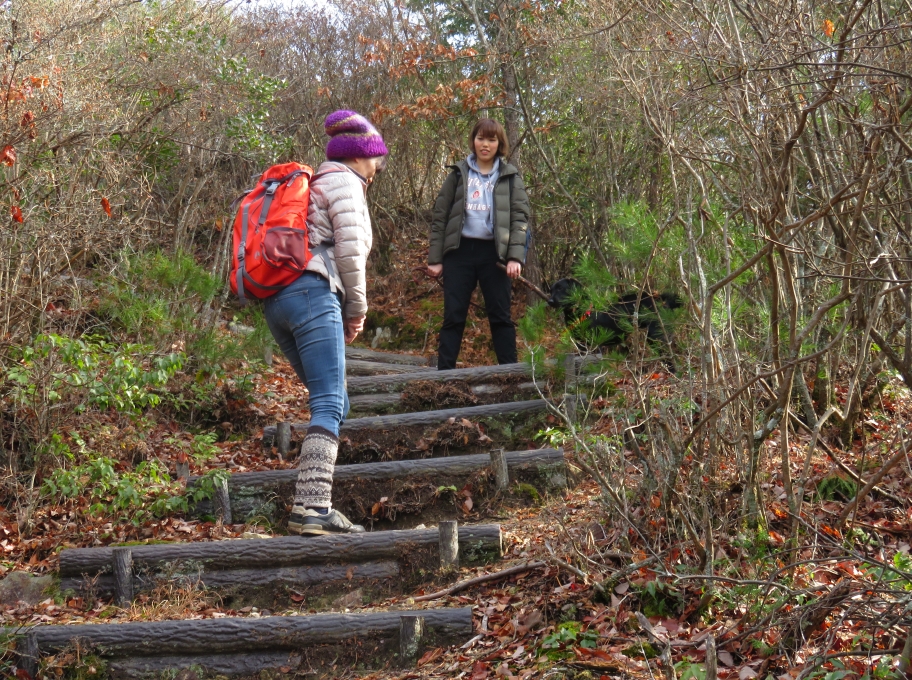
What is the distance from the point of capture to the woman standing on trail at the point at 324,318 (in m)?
4.71

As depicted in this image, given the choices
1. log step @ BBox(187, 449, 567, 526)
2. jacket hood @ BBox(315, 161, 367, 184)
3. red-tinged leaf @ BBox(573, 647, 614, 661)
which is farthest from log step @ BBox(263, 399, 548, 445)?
red-tinged leaf @ BBox(573, 647, 614, 661)

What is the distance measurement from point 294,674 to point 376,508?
58.6 inches

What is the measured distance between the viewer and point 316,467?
4684 mm

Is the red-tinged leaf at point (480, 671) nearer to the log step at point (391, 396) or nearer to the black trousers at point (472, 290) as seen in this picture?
the log step at point (391, 396)

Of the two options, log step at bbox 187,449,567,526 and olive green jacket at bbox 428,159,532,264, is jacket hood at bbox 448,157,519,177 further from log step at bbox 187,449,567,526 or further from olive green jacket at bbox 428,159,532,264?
log step at bbox 187,449,567,526

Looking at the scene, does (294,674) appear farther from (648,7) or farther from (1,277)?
(648,7)

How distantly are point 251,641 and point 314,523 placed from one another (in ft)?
2.58

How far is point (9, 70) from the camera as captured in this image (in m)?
5.83

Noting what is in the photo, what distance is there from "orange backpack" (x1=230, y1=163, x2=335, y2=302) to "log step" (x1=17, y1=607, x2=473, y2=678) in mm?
1665

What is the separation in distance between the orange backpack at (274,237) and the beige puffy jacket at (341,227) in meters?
0.05

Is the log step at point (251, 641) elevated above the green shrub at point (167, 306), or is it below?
below

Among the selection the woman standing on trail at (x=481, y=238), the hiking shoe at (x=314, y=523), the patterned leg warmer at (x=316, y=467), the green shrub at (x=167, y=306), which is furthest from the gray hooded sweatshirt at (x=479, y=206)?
the hiking shoe at (x=314, y=523)

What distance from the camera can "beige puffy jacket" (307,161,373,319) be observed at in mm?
4746

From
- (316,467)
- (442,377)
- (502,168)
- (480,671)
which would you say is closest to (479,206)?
(502,168)
